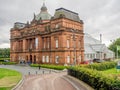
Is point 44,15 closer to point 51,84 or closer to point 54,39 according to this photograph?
point 54,39

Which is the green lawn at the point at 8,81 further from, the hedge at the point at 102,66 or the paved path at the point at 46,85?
the hedge at the point at 102,66

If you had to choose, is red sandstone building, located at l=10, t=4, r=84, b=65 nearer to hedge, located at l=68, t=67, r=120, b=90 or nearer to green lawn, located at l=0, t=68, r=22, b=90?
green lawn, located at l=0, t=68, r=22, b=90

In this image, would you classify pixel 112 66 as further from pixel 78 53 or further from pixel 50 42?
pixel 50 42

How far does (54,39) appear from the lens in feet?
189

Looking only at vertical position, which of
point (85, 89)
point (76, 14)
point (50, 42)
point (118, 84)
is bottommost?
point (85, 89)

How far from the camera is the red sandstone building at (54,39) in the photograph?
5497 centimetres

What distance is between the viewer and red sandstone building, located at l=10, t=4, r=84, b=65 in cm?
5497

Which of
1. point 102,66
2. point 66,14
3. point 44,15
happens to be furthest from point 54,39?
point 102,66

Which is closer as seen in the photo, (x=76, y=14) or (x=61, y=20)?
(x=61, y=20)

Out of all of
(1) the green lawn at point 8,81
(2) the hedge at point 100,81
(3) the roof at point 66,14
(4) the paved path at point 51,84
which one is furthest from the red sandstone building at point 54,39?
(2) the hedge at point 100,81

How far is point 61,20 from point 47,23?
785 centimetres

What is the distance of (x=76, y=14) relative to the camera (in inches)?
2445

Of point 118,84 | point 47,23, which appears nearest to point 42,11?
point 47,23

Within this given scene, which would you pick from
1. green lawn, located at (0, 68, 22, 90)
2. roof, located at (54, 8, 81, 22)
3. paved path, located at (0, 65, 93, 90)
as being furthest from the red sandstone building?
green lawn, located at (0, 68, 22, 90)
